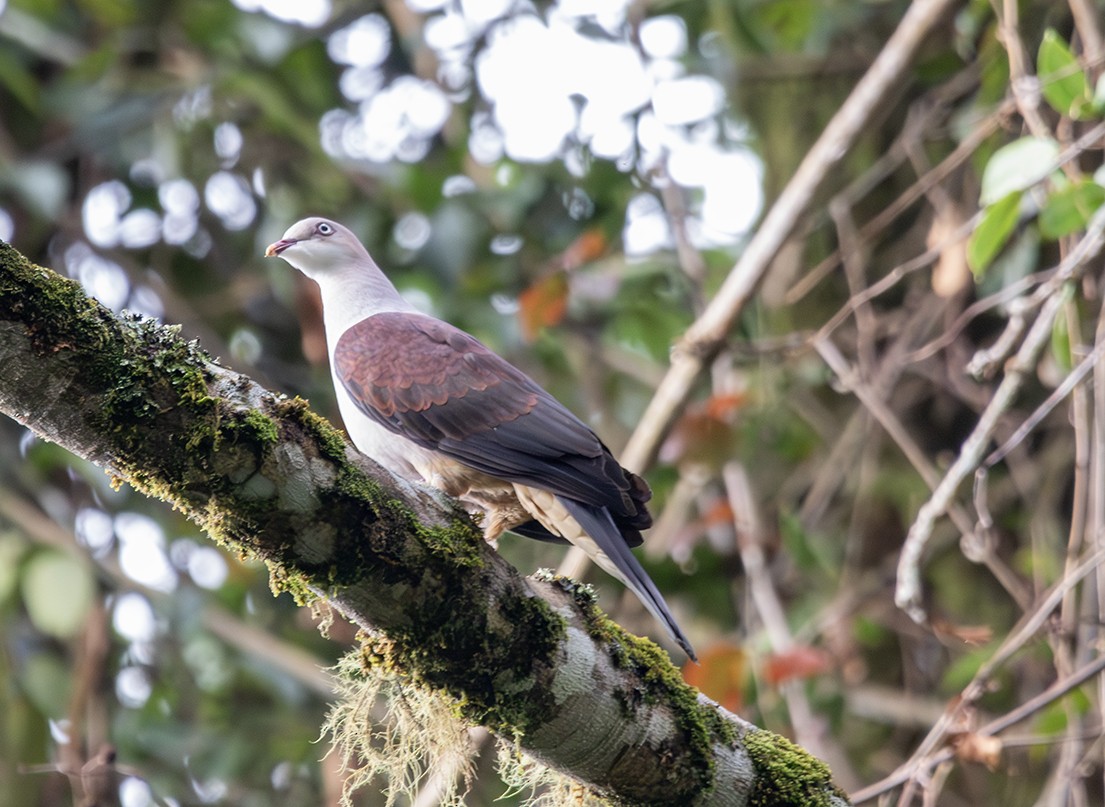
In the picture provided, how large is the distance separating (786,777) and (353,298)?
7.48 feet

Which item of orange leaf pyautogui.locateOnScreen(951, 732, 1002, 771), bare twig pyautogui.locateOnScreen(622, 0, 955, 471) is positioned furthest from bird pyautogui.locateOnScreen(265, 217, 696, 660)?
bare twig pyautogui.locateOnScreen(622, 0, 955, 471)

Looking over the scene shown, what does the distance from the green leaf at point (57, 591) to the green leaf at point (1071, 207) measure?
3.58 m

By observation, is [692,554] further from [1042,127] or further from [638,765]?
[638,765]

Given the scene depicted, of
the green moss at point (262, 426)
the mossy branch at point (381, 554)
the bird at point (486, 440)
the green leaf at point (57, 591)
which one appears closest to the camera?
the mossy branch at point (381, 554)

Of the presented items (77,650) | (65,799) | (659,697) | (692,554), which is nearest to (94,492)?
(77,650)

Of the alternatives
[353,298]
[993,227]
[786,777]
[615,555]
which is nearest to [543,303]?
[353,298]

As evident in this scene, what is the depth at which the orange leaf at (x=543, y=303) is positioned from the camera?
5047 mm

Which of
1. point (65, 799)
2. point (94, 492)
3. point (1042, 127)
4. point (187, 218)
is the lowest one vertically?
point (65, 799)

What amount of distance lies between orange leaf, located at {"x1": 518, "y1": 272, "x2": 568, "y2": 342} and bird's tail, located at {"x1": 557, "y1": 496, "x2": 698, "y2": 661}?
1.98 metres

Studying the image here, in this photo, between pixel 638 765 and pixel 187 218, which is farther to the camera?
pixel 187 218

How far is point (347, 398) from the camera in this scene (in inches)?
144

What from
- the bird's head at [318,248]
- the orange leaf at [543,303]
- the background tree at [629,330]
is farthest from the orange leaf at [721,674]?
the bird's head at [318,248]

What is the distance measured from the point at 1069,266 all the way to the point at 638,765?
6.69 ft

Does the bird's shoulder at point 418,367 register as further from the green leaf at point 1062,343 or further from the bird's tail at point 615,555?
the green leaf at point 1062,343
